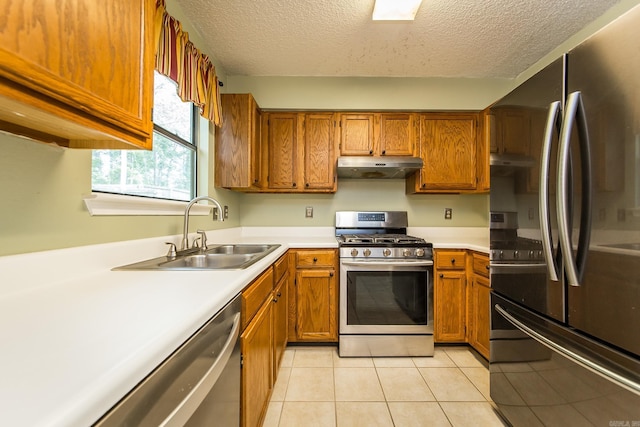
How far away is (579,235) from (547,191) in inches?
7.8

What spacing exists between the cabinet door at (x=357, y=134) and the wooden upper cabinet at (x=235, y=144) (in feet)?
2.88

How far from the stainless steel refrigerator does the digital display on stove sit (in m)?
1.51

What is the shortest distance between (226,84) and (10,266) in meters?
2.31

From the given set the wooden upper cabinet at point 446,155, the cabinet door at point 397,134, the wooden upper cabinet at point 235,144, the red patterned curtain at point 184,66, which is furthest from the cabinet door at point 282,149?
the wooden upper cabinet at point 446,155

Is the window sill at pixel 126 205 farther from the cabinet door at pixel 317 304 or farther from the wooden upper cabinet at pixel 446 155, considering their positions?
the wooden upper cabinet at pixel 446 155

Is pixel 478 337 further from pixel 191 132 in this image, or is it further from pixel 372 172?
pixel 191 132

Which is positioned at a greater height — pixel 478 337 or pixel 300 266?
pixel 300 266

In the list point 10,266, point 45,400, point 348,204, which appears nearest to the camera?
point 45,400

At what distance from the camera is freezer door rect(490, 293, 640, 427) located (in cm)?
85

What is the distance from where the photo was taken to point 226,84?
262 centimetres

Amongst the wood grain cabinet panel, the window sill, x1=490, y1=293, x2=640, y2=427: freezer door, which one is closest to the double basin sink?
the window sill

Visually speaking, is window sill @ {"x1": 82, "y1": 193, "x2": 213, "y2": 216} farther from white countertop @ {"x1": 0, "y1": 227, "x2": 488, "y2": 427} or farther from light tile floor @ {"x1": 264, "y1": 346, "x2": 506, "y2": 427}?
light tile floor @ {"x1": 264, "y1": 346, "x2": 506, "y2": 427}

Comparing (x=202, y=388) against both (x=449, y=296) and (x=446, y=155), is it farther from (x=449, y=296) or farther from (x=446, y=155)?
(x=446, y=155)

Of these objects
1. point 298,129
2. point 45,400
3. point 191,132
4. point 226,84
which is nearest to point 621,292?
point 45,400
